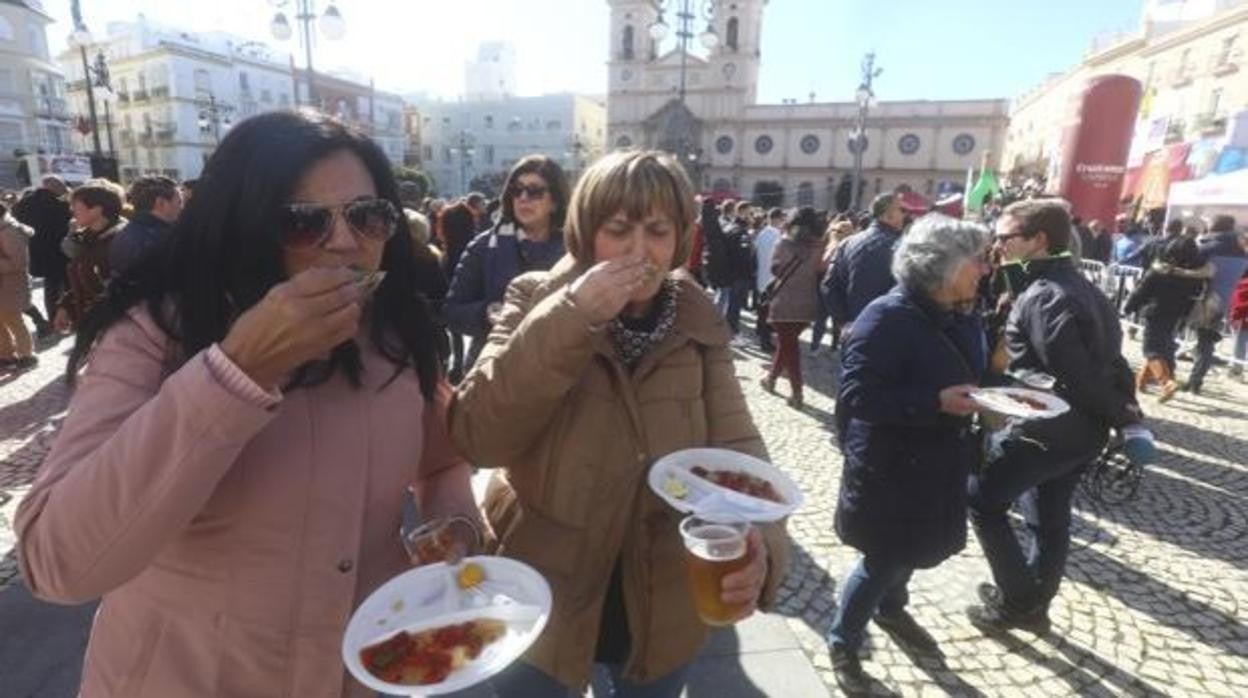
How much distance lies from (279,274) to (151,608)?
25.9 inches

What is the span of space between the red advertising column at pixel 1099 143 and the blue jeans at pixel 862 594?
16012 millimetres

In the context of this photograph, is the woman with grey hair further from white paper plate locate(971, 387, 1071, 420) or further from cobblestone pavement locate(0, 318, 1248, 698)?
cobblestone pavement locate(0, 318, 1248, 698)

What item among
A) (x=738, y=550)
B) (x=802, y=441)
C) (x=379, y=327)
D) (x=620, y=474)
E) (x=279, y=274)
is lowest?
(x=802, y=441)

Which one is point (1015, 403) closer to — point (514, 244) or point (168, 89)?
point (514, 244)

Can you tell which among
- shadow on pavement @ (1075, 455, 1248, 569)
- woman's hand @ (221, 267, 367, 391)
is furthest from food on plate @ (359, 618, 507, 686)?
shadow on pavement @ (1075, 455, 1248, 569)

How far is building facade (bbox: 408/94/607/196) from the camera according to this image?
64938 mm

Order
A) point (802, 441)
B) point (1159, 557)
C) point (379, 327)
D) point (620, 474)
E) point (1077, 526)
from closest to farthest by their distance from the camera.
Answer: point (379, 327), point (620, 474), point (1159, 557), point (1077, 526), point (802, 441)

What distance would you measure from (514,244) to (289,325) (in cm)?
310

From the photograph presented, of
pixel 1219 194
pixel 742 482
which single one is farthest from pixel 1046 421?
pixel 1219 194

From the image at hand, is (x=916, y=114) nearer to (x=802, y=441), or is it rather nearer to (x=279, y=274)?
(x=802, y=441)

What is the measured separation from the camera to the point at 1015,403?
103 inches

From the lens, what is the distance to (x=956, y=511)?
8.80 feet

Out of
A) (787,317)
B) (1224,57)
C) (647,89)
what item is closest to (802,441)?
(787,317)

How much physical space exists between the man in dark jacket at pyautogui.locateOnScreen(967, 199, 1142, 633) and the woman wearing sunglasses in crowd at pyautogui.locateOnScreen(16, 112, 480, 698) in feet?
9.46
